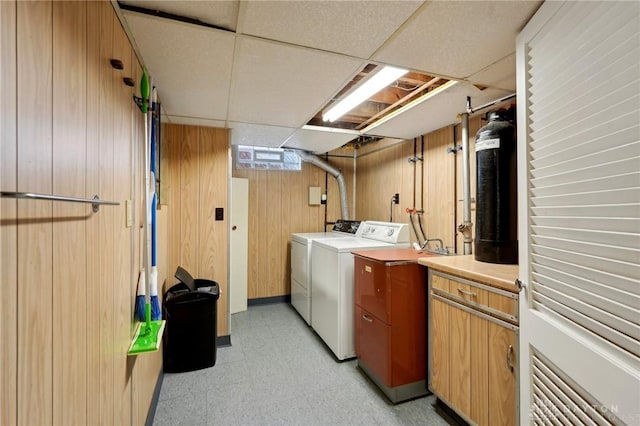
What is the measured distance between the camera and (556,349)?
1064 millimetres

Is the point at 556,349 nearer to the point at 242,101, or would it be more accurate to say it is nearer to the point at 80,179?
the point at 80,179

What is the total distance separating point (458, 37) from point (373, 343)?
1.98 m

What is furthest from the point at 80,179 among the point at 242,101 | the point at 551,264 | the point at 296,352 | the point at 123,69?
the point at 296,352

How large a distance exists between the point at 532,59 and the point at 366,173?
9.47 feet

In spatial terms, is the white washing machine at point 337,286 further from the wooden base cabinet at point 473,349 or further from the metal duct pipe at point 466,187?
the wooden base cabinet at point 473,349

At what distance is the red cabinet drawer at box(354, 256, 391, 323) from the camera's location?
2.03 m

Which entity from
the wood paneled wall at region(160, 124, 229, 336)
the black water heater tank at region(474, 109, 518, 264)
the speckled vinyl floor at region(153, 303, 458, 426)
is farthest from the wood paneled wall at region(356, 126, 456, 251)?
the wood paneled wall at region(160, 124, 229, 336)

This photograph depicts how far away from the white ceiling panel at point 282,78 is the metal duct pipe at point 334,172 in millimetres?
1477

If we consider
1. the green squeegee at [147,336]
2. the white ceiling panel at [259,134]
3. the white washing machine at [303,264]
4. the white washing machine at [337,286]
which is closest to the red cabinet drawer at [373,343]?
the white washing machine at [337,286]

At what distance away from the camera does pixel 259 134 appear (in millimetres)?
3066

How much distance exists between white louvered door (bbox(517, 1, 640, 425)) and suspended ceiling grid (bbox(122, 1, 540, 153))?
0.27 meters

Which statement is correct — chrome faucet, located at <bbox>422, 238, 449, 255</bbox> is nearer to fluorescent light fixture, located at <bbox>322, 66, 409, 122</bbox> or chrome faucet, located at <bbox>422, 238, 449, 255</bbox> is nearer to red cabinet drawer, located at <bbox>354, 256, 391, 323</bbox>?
red cabinet drawer, located at <bbox>354, 256, 391, 323</bbox>

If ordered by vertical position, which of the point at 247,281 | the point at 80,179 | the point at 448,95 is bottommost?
the point at 247,281

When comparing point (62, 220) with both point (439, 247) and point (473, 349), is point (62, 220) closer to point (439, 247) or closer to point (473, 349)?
point (473, 349)
